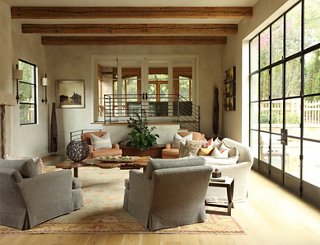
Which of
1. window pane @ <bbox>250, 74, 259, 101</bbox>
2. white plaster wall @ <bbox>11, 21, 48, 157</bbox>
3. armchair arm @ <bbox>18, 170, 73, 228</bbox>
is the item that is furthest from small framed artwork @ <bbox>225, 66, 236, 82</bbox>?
armchair arm @ <bbox>18, 170, 73, 228</bbox>

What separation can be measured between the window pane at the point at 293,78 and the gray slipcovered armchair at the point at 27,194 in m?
3.78

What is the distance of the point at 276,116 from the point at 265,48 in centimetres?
159

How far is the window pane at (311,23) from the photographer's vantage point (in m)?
4.62

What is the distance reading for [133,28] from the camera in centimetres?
836

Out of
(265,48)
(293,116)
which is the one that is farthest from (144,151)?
(293,116)

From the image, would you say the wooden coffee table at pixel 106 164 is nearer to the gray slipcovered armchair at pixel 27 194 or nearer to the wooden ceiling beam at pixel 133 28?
the gray slipcovered armchair at pixel 27 194

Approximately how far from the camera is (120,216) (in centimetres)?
415

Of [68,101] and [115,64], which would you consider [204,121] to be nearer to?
[115,64]

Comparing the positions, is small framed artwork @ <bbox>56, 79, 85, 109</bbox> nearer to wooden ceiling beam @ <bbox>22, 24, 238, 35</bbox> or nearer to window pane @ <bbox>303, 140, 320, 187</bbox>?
wooden ceiling beam @ <bbox>22, 24, 238, 35</bbox>

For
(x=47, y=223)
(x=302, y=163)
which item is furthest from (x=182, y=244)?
(x=302, y=163)

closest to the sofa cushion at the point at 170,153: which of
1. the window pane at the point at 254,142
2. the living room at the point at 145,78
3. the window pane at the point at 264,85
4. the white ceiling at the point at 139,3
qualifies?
the living room at the point at 145,78

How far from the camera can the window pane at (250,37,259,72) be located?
295 inches

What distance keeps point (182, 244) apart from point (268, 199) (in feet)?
7.37

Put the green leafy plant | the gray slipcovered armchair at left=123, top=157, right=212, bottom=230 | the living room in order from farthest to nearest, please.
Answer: the green leafy plant
the living room
the gray slipcovered armchair at left=123, top=157, right=212, bottom=230
